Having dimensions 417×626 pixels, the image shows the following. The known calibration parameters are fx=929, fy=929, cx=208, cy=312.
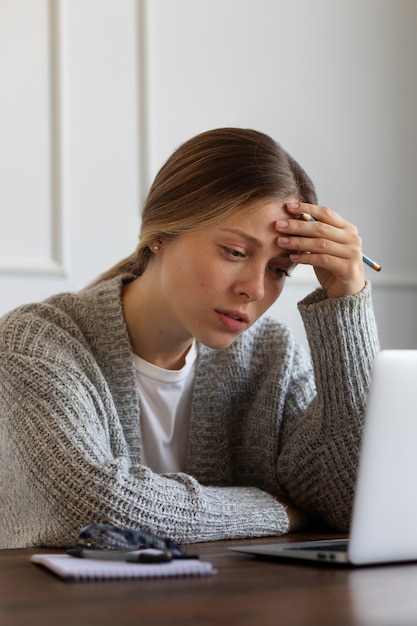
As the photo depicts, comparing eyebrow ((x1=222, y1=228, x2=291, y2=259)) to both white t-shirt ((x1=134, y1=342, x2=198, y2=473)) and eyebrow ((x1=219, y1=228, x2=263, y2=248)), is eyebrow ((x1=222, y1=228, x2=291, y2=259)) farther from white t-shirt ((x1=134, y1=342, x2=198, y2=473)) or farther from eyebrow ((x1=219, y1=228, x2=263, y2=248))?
white t-shirt ((x1=134, y1=342, x2=198, y2=473))

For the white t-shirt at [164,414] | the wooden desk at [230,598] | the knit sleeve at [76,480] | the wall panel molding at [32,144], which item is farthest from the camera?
the wall panel molding at [32,144]

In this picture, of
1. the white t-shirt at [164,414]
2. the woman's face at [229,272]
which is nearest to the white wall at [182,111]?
the white t-shirt at [164,414]

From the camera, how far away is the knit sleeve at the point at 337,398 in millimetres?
1492

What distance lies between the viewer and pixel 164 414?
1629 millimetres

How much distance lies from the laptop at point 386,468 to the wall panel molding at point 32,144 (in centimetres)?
134

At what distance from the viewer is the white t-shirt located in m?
1.61

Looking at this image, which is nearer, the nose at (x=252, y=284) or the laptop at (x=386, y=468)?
the laptop at (x=386, y=468)

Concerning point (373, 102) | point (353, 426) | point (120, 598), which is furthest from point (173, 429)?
point (373, 102)

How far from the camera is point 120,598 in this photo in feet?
2.37

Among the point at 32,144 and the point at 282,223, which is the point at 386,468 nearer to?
the point at 282,223

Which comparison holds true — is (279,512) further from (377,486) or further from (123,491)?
(377,486)

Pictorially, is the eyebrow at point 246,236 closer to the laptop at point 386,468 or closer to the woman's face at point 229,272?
the woman's face at point 229,272

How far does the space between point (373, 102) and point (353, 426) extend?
1.47 metres

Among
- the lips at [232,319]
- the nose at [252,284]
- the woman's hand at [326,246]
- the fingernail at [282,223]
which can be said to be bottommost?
the lips at [232,319]
